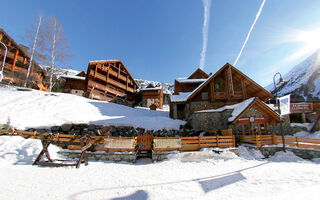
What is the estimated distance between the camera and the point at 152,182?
550 cm

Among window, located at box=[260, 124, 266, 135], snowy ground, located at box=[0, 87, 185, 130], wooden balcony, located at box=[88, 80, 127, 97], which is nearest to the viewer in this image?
snowy ground, located at box=[0, 87, 185, 130]

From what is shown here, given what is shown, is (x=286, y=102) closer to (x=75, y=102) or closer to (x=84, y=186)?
(x=84, y=186)

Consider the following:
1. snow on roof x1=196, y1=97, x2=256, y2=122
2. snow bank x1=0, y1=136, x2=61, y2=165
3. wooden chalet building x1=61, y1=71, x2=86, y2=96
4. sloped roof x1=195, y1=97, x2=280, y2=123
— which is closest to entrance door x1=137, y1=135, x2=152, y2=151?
snow bank x1=0, y1=136, x2=61, y2=165

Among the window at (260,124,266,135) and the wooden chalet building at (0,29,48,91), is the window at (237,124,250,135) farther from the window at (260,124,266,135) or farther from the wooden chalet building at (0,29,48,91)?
the wooden chalet building at (0,29,48,91)

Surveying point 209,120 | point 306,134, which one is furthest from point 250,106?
point 306,134

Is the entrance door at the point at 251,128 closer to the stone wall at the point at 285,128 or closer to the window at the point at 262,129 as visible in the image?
the window at the point at 262,129

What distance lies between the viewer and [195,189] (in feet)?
16.2

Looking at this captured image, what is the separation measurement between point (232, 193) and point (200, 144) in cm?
550

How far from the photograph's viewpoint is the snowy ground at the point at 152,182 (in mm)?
4305

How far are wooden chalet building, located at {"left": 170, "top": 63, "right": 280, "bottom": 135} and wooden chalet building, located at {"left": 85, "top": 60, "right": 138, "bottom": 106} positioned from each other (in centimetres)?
1554

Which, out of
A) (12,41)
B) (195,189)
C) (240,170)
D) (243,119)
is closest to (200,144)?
(240,170)

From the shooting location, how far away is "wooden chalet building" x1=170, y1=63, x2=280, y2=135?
13.7m

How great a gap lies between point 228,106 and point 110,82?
80.8 ft

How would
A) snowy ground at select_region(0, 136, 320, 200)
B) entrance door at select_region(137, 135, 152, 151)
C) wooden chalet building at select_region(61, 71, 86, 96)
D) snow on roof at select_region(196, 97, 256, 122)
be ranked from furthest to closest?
wooden chalet building at select_region(61, 71, 86, 96) → snow on roof at select_region(196, 97, 256, 122) → entrance door at select_region(137, 135, 152, 151) → snowy ground at select_region(0, 136, 320, 200)
